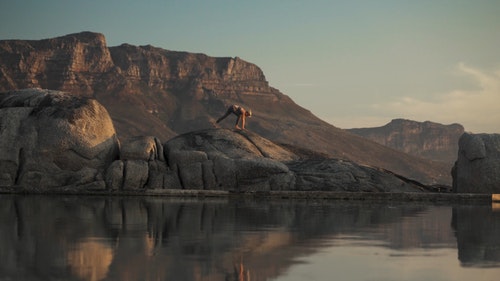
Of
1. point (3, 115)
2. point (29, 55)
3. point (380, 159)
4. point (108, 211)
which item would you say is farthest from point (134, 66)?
point (108, 211)

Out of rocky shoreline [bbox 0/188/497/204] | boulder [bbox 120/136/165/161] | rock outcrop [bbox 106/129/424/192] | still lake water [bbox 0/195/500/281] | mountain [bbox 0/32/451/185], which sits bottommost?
still lake water [bbox 0/195/500/281]

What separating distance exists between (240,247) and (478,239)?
4653 millimetres

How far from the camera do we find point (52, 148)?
29922mm

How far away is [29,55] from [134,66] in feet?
93.6

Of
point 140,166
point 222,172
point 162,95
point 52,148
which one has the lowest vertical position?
point 222,172

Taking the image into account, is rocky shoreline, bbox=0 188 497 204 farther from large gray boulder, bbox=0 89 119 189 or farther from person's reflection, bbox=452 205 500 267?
person's reflection, bbox=452 205 500 267

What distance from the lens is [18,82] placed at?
164 m

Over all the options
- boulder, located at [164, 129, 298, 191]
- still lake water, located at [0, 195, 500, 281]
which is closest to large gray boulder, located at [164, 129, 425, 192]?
boulder, located at [164, 129, 298, 191]

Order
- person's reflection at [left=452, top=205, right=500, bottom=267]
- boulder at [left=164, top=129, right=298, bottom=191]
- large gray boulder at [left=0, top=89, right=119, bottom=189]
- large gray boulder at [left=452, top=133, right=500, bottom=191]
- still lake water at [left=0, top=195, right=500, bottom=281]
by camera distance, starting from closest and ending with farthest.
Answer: still lake water at [left=0, top=195, right=500, bottom=281] → person's reflection at [left=452, top=205, right=500, bottom=267] → large gray boulder at [left=0, top=89, right=119, bottom=189] → large gray boulder at [left=452, top=133, right=500, bottom=191] → boulder at [left=164, top=129, right=298, bottom=191]

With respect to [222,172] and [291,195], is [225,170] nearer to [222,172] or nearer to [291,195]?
[222,172]

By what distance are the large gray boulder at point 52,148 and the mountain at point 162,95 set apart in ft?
348

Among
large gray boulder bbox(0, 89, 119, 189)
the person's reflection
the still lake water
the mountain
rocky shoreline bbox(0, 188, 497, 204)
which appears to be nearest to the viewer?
the still lake water

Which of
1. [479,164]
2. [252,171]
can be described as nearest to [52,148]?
[252,171]

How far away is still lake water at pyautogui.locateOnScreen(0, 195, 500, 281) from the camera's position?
868 cm
